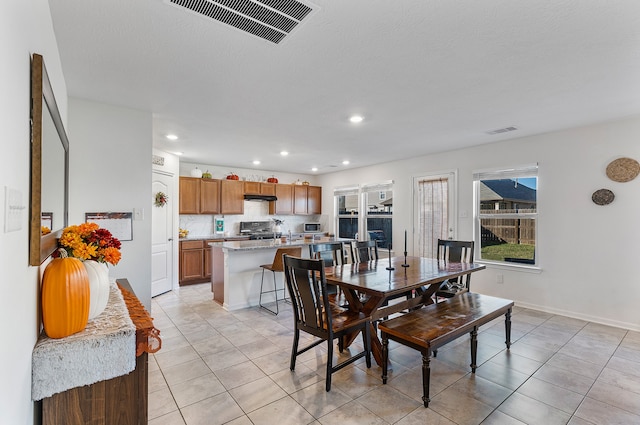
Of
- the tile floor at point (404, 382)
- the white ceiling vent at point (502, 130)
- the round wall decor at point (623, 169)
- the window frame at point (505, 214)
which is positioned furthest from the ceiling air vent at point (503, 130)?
the tile floor at point (404, 382)

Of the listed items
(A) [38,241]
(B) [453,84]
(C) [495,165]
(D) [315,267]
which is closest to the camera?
(A) [38,241]

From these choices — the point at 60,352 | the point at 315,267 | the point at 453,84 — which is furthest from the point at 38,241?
the point at 453,84

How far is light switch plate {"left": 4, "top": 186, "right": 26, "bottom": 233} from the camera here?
875 mm

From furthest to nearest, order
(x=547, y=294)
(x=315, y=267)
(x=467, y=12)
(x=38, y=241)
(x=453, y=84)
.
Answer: (x=547, y=294)
(x=453, y=84)
(x=315, y=267)
(x=467, y=12)
(x=38, y=241)

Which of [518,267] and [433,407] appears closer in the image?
[433,407]

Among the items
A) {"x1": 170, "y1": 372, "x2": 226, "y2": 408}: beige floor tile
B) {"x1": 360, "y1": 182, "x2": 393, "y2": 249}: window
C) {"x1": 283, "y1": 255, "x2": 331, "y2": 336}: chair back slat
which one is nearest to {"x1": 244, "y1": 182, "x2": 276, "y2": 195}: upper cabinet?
{"x1": 360, "y1": 182, "x2": 393, "y2": 249}: window

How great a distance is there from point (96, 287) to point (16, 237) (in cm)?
56

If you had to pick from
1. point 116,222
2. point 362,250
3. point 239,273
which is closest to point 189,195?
point 239,273

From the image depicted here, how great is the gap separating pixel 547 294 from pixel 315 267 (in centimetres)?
366

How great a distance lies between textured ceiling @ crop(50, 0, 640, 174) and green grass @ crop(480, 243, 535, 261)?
5.39 feet

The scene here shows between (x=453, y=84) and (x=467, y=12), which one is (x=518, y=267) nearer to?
(x=453, y=84)

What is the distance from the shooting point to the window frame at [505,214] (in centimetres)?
429

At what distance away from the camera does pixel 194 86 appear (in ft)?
8.91

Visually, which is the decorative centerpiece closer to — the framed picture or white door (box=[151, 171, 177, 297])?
the framed picture
